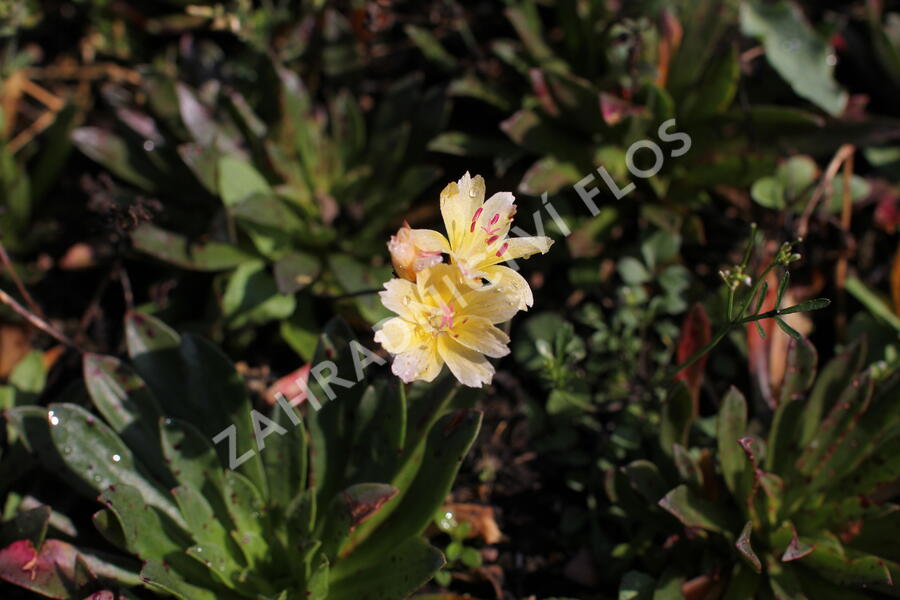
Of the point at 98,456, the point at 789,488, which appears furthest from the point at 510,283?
the point at 98,456

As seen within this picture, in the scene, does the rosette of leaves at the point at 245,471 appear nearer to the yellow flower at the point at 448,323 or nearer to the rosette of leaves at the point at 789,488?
the yellow flower at the point at 448,323

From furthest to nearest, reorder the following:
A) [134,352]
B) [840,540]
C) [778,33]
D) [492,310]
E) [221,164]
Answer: [778,33], [221,164], [134,352], [840,540], [492,310]

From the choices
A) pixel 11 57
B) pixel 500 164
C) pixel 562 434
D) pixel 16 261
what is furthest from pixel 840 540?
pixel 11 57

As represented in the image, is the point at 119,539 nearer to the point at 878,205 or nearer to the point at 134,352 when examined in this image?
the point at 134,352

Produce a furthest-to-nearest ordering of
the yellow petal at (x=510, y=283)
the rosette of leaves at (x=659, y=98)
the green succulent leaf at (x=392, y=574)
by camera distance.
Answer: the rosette of leaves at (x=659, y=98) < the green succulent leaf at (x=392, y=574) < the yellow petal at (x=510, y=283)

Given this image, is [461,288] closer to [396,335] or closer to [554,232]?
[396,335]

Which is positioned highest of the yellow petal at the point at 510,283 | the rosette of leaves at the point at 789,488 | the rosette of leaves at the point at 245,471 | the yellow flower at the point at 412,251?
the yellow flower at the point at 412,251

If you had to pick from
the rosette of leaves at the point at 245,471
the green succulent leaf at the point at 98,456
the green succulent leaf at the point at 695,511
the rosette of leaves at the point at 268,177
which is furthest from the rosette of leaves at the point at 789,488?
the green succulent leaf at the point at 98,456

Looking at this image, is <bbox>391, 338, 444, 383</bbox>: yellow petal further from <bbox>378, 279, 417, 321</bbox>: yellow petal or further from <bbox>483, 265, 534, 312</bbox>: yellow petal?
<bbox>483, 265, 534, 312</bbox>: yellow petal
